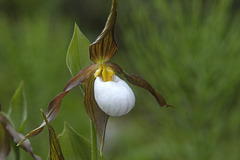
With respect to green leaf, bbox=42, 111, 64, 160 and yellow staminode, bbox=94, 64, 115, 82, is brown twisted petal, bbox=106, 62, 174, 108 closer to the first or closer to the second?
yellow staminode, bbox=94, 64, 115, 82

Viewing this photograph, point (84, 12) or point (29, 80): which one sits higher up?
point (29, 80)

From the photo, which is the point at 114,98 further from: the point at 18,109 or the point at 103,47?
the point at 18,109

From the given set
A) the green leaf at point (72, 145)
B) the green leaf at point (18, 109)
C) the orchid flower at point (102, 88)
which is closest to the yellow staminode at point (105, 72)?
the orchid flower at point (102, 88)

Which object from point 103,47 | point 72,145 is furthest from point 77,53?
point 72,145

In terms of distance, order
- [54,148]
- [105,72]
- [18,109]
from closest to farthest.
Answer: [54,148] < [105,72] < [18,109]

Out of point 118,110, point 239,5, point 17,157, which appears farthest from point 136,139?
point 118,110

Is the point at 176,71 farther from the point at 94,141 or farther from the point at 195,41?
Answer: the point at 94,141

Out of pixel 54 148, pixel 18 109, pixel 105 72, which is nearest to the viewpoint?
pixel 54 148
